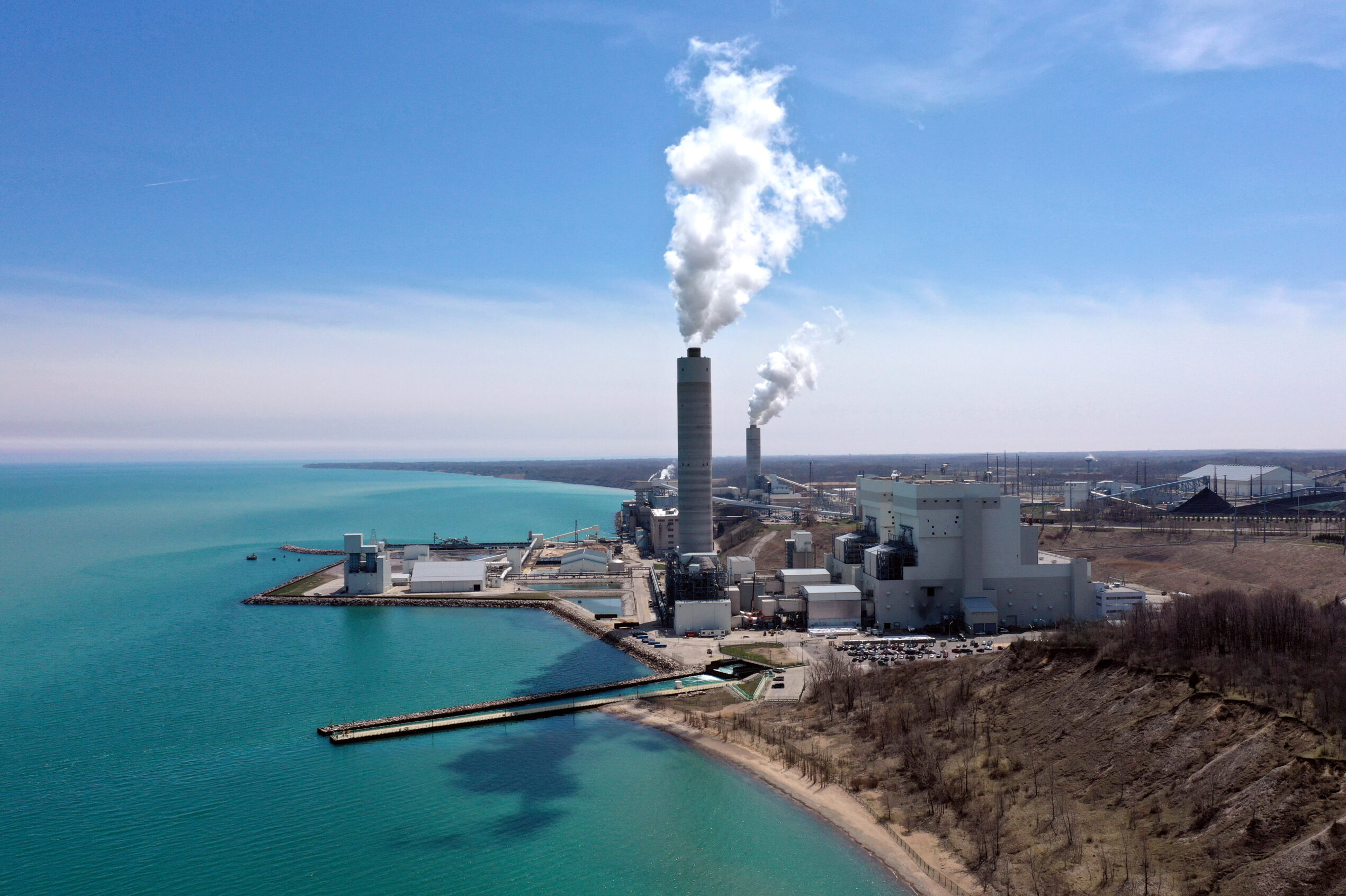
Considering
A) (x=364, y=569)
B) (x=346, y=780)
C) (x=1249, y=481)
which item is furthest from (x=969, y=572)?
(x=1249, y=481)

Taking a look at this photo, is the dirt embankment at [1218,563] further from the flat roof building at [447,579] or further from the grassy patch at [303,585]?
the grassy patch at [303,585]

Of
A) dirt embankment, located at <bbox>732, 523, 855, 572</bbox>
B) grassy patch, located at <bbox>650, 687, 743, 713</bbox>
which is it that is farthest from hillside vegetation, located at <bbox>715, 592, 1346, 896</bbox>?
dirt embankment, located at <bbox>732, 523, 855, 572</bbox>

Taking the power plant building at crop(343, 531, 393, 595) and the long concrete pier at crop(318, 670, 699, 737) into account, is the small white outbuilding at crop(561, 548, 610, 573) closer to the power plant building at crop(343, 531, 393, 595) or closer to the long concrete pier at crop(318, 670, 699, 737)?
the power plant building at crop(343, 531, 393, 595)

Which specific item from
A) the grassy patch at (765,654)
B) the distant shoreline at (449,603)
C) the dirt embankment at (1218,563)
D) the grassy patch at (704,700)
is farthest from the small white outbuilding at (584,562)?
the dirt embankment at (1218,563)

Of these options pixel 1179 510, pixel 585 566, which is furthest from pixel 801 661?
pixel 1179 510

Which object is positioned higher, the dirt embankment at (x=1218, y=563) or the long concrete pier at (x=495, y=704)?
the dirt embankment at (x=1218, y=563)
